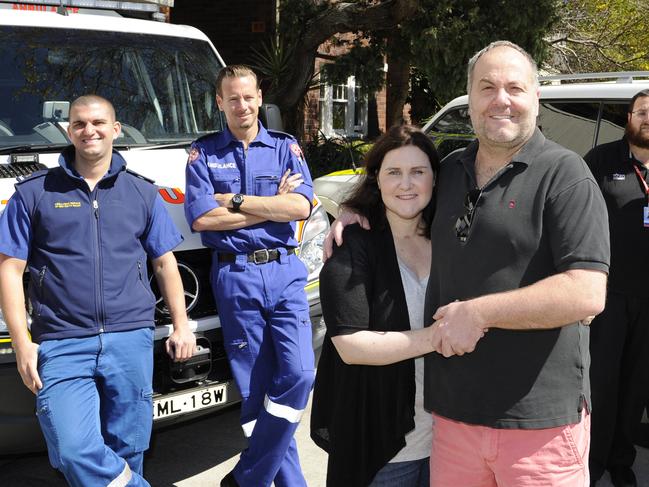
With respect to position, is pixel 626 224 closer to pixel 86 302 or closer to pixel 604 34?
pixel 86 302

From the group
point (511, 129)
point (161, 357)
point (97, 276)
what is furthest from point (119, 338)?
point (511, 129)

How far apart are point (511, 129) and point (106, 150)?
1.78m

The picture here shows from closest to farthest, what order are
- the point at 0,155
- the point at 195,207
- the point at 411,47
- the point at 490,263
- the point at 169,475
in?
1. the point at 490,263
2. the point at 195,207
3. the point at 0,155
4. the point at 169,475
5. the point at 411,47

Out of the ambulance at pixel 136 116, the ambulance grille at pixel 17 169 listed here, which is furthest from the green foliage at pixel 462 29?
the ambulance grille at pixel 17 169

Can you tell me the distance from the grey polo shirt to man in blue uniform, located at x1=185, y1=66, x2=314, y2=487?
150 cm

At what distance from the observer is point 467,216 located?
2.19 meters

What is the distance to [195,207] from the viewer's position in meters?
3.61

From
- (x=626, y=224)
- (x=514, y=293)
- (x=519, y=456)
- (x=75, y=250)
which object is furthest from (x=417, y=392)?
(x=626, y=224)

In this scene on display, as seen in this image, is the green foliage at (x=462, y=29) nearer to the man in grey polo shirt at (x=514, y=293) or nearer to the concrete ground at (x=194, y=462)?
the concrete ground at (x=194, y=462)

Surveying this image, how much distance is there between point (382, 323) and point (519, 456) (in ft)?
1.77

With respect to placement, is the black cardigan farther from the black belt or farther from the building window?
the building window

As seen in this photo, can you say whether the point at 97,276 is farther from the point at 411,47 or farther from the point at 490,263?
the point at 411,47

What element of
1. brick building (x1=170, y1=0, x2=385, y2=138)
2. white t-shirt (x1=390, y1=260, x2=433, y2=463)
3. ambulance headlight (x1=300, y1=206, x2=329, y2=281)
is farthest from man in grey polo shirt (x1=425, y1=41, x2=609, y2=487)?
brick building (x1=170, y1=0, x2=385, y2=138)

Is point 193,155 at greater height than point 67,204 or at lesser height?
greater
